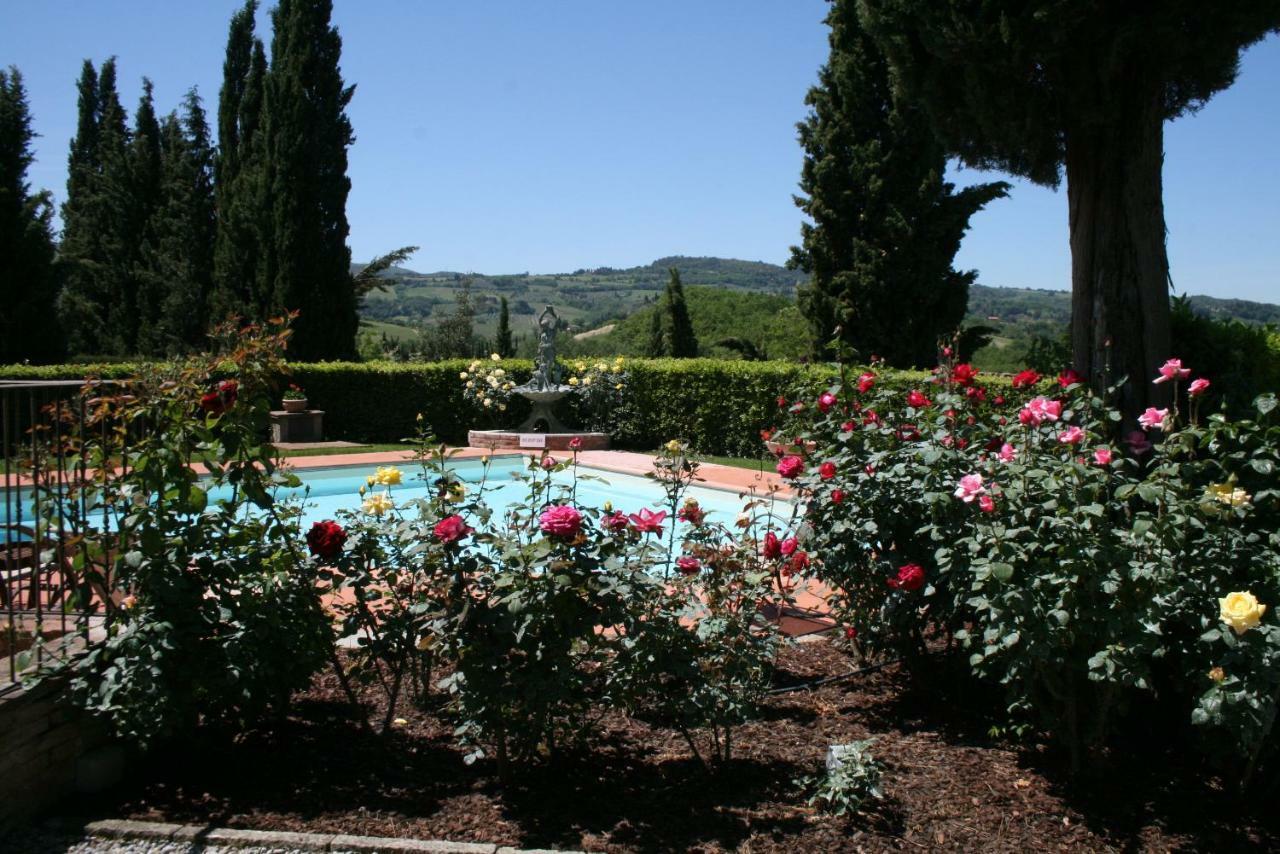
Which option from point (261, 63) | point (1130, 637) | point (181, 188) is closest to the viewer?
point (1130, 637)

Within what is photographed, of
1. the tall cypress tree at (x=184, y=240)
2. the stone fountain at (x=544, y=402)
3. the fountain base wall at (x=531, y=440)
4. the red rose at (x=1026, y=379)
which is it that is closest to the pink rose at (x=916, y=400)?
the red rose at (x=1026, y=379)

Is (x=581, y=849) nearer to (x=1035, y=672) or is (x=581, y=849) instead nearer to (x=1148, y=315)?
(x=1035, y=672)

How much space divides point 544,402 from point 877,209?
653 centimetres

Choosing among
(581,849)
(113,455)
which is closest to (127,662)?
(113,455)

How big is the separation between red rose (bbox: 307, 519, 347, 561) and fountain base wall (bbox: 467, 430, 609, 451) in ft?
34.0

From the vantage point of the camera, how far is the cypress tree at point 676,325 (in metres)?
28.0

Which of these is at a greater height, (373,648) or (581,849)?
(373,648)

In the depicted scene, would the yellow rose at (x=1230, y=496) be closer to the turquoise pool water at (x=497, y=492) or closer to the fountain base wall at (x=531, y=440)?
the turquoise pool water at (x=497, y=492)

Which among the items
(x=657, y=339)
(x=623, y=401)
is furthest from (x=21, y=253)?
(x=657, y=339)

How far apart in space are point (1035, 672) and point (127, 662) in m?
3.07

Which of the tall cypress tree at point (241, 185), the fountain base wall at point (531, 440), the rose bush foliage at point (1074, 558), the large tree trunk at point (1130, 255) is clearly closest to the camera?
the rose bush foliage at point (1074, 558)

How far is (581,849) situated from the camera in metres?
2.90

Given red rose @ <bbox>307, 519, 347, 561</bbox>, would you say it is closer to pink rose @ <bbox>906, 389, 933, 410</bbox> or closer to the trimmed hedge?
pink rose @ <bbox>906, 389, 933, 410</bbox>

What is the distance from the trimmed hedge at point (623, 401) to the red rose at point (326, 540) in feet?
28.6
